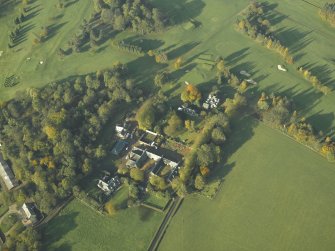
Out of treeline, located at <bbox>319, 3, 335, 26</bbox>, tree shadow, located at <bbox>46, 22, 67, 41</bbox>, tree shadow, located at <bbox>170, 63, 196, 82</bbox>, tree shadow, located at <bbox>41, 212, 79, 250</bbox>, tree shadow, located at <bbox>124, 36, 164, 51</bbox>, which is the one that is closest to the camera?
tree shadow, located at <bbox>41, 212, 79, 250</bbox>

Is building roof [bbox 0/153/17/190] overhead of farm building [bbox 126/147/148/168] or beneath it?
overhead

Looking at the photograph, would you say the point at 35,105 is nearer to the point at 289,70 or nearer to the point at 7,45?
the point at 7,45

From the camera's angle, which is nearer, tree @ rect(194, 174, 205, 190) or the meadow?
the meadow

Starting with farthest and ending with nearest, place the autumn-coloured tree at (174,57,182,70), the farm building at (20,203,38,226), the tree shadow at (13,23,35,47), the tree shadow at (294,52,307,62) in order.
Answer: the tree shadow at (13,23,35,47), the tree shadow at (294,52,307,62), the autumn-coloured tree at (174,57,182,70), the farm building at (20,203,38,226)

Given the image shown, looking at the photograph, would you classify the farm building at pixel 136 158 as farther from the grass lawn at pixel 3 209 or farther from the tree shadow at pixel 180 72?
the grass lawn at pixel 3 209

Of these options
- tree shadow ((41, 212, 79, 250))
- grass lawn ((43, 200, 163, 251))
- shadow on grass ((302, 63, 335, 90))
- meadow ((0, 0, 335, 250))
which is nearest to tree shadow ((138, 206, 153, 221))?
grass lawn ((43, 200, 163, 251))

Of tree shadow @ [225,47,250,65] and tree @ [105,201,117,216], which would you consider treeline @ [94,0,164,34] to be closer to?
tree shadow @ [225,47,250,65]

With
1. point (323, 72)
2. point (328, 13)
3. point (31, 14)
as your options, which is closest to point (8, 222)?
point (31, 14)

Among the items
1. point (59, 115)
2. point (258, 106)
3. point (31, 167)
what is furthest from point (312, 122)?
point (31, 167)
